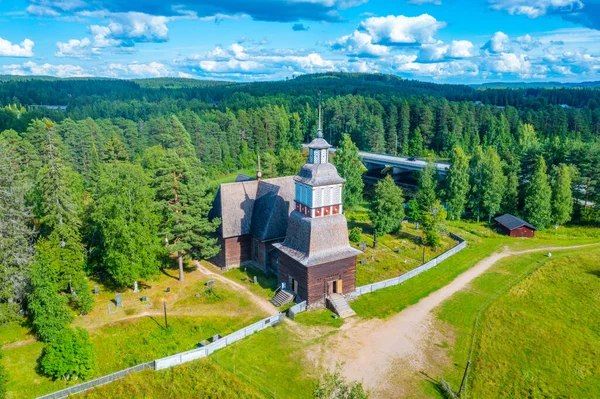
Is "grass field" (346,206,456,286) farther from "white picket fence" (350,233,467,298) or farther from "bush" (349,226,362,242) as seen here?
"white picket fence" (350,233,467,298)

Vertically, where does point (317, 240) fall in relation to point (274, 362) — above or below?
above

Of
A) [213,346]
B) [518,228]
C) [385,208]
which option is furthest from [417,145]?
[213,346]

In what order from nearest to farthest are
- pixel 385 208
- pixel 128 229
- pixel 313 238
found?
pixel 128 229
pixel 313 238
pixel 385 208

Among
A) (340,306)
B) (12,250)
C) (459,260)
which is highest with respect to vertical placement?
(12,250)

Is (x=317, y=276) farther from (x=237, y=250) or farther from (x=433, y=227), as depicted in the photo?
(x=433, y=227)

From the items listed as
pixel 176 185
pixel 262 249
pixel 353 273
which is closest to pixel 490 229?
pixel 353 273

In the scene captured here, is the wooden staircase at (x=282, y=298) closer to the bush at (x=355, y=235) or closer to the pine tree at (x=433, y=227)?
the bush at (x=355, y=235)

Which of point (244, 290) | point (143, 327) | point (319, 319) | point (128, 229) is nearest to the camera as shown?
point (143, 327)
